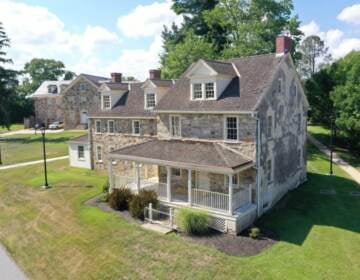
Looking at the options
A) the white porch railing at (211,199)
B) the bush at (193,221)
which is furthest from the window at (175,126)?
the bush at (193,221)

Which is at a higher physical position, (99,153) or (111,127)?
(111,127)

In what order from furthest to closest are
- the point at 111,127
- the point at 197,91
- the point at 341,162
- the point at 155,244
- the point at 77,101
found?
the point at 77,101 < the point at 341,162 < the point at 111,127 < the point at 197,91 < the point at 155,244

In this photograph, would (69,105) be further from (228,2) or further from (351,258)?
(351,258)

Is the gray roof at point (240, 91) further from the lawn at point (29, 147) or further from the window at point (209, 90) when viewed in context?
the lawn at point (29, 147)

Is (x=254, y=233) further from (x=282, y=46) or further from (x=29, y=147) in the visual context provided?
(x=29, y=147)

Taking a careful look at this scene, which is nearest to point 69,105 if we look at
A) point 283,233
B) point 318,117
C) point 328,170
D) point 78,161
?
point 78,161

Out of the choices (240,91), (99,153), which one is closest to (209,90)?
(240,91)

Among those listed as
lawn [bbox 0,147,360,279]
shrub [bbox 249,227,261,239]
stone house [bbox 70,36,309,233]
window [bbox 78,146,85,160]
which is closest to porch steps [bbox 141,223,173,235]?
lawn [bbox 0,147,360,279]
